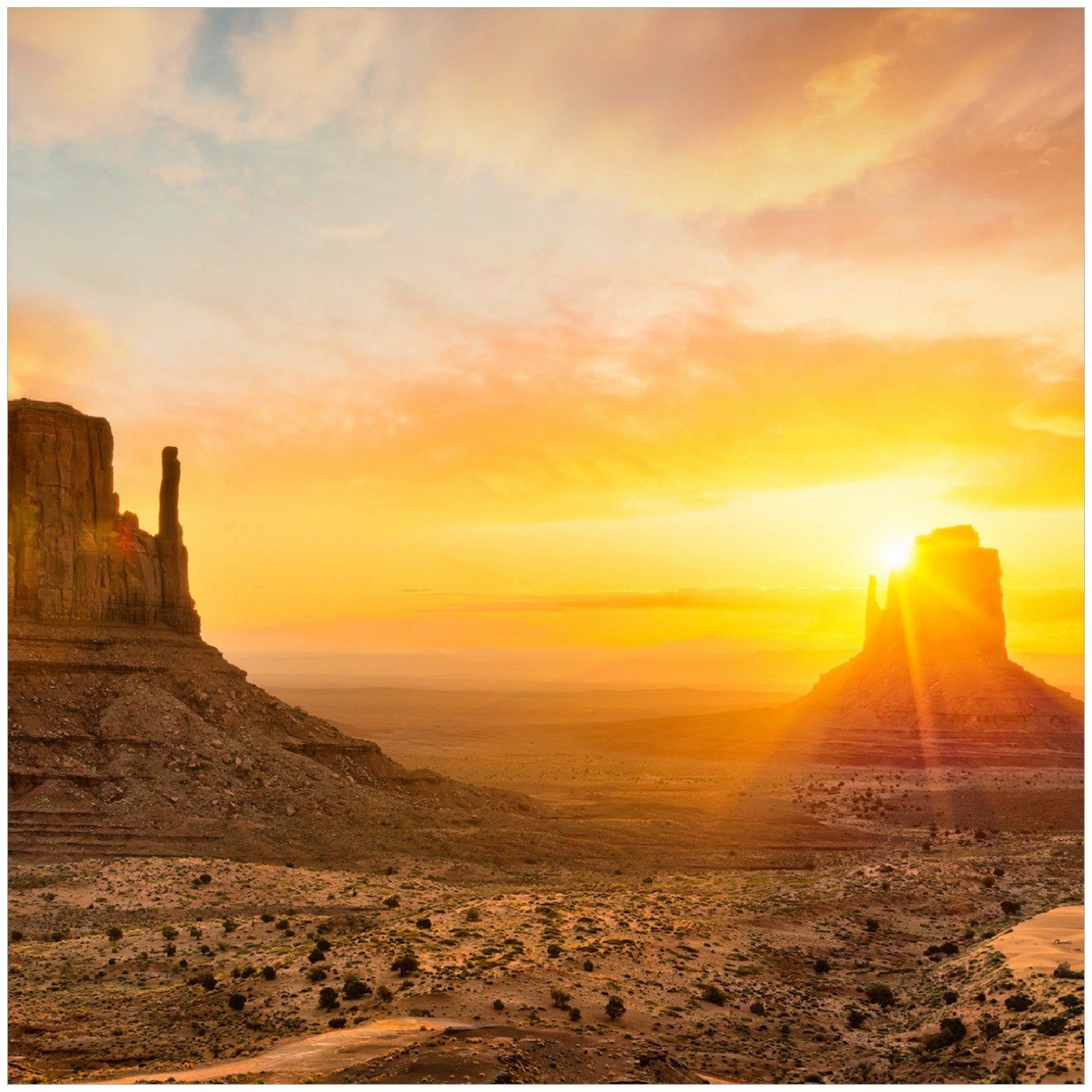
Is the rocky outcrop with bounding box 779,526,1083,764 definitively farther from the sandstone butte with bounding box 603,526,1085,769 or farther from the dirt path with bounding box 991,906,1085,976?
the dirt path with bounding box 991,906,1085,976

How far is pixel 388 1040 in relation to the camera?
1902 centimetres

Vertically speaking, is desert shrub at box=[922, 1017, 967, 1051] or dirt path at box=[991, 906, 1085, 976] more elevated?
dirt path at box=[991, 906, 1085, 976]

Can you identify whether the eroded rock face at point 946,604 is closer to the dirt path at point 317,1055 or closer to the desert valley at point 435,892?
the desert valley at point 435,892

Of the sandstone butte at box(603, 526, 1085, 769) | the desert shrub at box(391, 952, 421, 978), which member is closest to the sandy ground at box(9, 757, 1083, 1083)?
the desert shrub at box(391, 952, 421, 978)

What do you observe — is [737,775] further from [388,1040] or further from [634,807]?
[388,1040]

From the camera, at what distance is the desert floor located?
1994 cm

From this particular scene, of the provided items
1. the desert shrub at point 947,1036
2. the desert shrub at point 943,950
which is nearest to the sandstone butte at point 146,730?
the desert shrub at point 943,950

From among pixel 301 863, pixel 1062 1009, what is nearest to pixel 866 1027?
pixel 1062 1009

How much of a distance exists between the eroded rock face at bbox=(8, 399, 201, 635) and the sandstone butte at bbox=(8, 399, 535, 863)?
0.11 metres

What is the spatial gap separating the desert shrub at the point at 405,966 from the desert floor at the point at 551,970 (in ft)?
0.21

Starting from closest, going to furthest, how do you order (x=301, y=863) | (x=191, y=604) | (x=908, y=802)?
(x=301, y=863) → (x=191, y=604) → (x=908, y=802)

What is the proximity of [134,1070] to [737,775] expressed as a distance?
89272 mm

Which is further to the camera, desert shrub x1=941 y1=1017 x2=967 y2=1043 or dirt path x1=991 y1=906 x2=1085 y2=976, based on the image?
dirt path x1=991 y1=906 x2=1085 y2=976

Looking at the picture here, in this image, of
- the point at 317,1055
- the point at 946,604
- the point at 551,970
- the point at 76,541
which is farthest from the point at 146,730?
the point at 946,604
